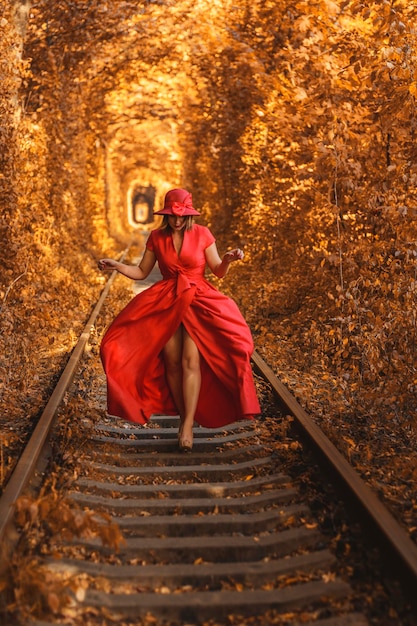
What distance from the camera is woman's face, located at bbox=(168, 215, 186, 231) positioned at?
5.34m

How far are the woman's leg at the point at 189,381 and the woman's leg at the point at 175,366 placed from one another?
96 millimetres

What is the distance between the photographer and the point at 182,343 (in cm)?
557

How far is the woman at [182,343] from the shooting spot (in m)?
5.46

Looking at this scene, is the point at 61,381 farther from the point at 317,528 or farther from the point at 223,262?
the point at 317,528

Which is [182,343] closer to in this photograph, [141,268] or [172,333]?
[172,333]

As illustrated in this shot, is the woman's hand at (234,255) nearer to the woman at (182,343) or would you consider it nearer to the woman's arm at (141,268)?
the woman at (182,343)

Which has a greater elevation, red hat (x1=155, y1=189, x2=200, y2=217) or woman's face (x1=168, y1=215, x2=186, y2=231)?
red hat (x1=155, y1=189, x2=200, y2=217)

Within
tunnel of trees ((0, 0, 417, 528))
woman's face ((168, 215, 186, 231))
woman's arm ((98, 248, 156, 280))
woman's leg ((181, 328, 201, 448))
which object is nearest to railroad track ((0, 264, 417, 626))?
woman's leg ((181, 328, 201, 448))

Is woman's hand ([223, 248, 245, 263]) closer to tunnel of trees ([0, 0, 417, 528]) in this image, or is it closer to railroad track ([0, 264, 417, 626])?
railroad track ([0, 264, 417, 626])

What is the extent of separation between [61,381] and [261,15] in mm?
8982

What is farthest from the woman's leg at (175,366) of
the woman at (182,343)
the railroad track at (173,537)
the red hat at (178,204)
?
the red hat at (178,204)

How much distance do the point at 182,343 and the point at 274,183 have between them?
355 inches

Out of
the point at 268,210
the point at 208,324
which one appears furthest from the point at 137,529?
the point at 268,210

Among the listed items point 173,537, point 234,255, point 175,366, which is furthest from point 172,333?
point 173,537
